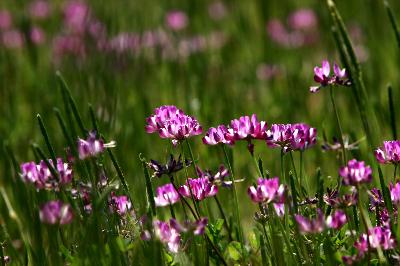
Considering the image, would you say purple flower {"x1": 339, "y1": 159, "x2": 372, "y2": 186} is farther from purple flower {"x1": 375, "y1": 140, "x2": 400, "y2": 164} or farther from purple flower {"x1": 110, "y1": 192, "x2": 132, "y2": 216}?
purple flower {"x1": 110, "y1": 192, "x2": 132, "y2": 216}

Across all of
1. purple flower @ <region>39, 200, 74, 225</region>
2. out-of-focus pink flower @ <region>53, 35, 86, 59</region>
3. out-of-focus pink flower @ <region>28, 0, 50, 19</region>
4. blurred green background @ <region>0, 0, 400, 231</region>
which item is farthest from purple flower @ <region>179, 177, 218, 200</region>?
out-of-focus pink flower @ <region>28, 0, 50, 19</region>

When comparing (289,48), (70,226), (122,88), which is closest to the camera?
(70,226)

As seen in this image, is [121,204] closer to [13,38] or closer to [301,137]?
[301,137]

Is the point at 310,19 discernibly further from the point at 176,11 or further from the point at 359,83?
the point at 359,83

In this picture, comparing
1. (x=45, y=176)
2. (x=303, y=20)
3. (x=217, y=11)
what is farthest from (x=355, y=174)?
(x=217, y=11)

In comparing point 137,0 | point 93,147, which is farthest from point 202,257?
point 137,0

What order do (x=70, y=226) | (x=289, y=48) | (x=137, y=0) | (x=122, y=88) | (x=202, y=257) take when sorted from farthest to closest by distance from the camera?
1. (x=137, y=0)
2. (x=289, y=48)
3. (x=122, y=88)
4. (x=70, y=226)
5. (x=202, y=257)
